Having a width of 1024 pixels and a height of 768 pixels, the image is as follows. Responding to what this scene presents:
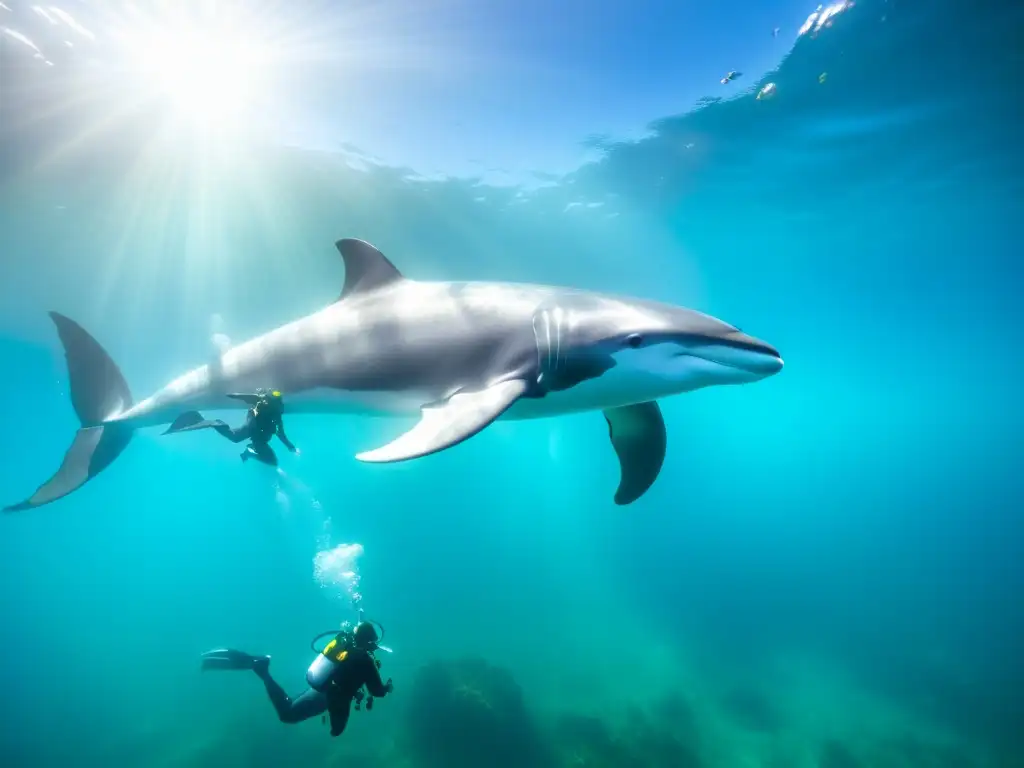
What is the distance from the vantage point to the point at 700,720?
58.2ft

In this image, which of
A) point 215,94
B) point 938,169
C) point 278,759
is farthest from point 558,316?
point 938,169

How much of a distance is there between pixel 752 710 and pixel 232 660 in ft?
59.4

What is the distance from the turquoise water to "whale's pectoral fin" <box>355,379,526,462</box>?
1438 cm

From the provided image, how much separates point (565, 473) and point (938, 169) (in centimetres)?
11822

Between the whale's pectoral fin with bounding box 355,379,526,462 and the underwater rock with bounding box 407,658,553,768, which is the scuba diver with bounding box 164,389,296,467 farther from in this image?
the underwater rock with bounding box 407,658,553,768

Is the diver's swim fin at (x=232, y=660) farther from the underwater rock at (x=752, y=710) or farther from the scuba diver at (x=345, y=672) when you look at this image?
the underwater rock at (x=752, y=710)

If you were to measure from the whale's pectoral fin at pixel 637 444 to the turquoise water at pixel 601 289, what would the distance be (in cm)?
1251

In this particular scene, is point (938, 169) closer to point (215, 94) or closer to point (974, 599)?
point (215, 94)

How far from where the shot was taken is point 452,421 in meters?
2.99

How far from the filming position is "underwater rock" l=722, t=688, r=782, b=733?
17.6 m

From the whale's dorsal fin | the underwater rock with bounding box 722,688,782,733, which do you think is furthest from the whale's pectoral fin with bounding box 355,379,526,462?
the underwater rock with bounding box 722,688,782,733

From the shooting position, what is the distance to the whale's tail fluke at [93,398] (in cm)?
678

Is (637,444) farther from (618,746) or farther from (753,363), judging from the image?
(618,746)

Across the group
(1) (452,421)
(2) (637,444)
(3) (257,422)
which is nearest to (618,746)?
(2) (637,444)
